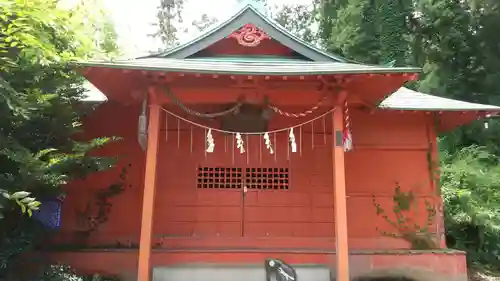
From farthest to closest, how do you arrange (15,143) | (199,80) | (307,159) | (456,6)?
(456,6)
(307,159)
(199,80)
(15,143)

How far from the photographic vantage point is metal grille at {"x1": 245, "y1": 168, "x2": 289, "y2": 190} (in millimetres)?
9578

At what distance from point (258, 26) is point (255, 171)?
3.05 meters

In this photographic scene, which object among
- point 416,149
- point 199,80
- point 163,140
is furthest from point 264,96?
point 416,149

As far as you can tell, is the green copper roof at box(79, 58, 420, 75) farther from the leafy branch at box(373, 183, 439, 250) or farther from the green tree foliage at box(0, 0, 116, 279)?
the leafy branch at box(373, 183, 439, 250)

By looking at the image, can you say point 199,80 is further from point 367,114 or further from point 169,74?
point 367,114

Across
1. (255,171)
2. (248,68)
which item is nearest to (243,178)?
(255,171)

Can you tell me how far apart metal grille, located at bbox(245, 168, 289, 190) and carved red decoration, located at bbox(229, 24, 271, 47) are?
8.81 ft

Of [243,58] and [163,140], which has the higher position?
[243,58]

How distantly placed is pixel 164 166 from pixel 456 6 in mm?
14654

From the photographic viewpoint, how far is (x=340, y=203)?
302 inches

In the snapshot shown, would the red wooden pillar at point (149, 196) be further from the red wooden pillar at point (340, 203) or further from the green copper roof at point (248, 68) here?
the red wooden pillar at point (340, 203)

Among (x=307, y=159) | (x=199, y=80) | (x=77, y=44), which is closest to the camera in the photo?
(x=199, y=80)

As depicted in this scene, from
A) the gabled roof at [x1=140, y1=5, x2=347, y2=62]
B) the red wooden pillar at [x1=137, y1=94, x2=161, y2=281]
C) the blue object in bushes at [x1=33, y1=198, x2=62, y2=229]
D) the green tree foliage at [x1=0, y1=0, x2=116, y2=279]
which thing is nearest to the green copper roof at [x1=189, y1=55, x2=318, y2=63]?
the gabled roof at [x1=140, y1=5, x2=347, y2=62]

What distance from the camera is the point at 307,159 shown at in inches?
384
